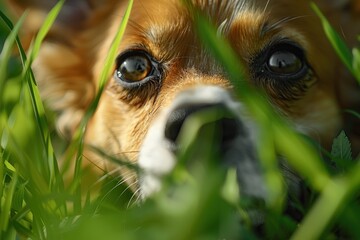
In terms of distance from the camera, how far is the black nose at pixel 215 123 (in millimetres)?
1413

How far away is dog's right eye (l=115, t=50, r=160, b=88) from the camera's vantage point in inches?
78.1

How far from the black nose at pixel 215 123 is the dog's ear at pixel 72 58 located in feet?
2.66

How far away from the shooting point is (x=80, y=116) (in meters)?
2.33

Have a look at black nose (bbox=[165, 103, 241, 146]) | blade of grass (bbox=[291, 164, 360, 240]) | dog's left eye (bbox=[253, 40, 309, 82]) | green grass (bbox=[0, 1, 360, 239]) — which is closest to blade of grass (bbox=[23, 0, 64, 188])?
green grass (bbox=[0, 1, 360, 239])

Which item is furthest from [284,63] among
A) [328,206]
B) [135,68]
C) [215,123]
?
[328,206]

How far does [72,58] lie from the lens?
2.37 metres

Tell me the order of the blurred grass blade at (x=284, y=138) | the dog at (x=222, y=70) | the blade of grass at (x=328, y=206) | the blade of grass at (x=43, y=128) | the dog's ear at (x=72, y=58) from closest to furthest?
the blade of grass at (x=328, y=206) → the blurred grass blade at (x=284, y=138) → the blade of grass at (x=43, y=128) → the dog at (x=222, y=70) → the dog's ear at (x=72, y=58)

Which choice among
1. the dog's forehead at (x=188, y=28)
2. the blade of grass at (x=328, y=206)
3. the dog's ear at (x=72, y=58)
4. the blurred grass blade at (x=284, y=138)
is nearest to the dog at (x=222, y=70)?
the dog's forehead at (x=188, y=28)

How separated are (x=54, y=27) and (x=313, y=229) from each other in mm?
1725

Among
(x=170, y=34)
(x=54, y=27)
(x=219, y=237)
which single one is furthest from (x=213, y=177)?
(x=54, y=27)

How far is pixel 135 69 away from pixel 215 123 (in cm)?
70

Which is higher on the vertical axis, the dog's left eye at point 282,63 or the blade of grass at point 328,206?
the dog's left eye at point 282,63

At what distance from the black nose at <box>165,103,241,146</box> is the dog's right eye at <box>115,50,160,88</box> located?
0.47m

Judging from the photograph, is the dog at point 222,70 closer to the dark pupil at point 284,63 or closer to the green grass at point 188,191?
the dark pupil at point 284,63
